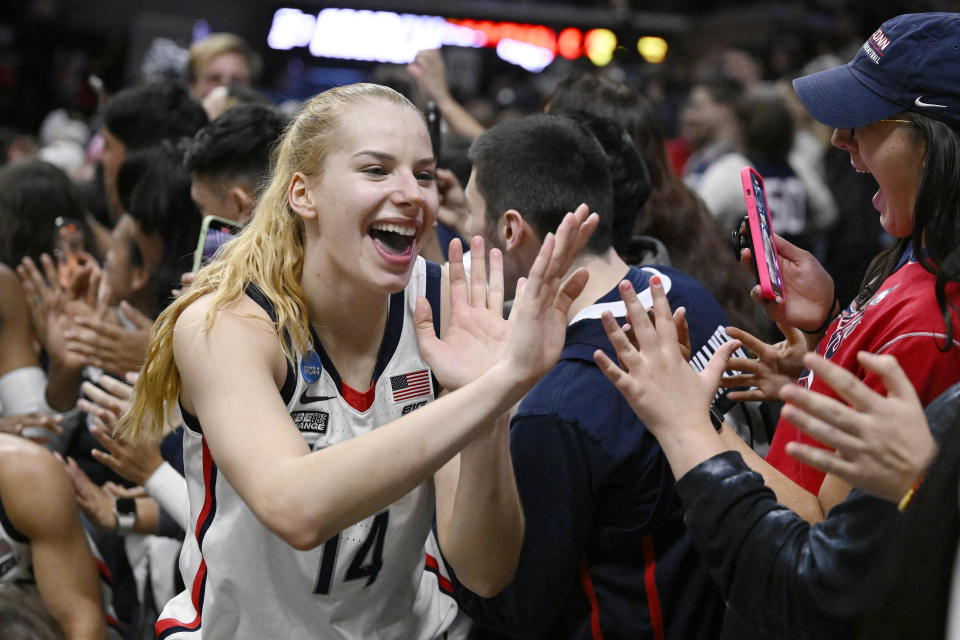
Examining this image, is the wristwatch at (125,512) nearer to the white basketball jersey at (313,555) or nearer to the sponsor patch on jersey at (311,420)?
the white basketball jersey at (313,555)

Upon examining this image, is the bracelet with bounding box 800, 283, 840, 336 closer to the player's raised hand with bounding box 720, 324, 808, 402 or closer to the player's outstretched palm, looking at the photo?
the player's raised hand with bounding box 720, 324, 808, 402

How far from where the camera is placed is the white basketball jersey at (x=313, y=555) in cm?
206

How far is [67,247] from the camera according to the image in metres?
3.46

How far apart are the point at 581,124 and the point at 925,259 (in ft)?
3.84

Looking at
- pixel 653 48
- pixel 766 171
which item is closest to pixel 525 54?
pixel 653 48

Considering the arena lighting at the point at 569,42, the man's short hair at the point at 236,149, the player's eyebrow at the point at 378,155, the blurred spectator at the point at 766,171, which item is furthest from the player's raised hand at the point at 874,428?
the arena lighting at the point at 569,42

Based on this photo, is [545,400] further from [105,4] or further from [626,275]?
[105,4]

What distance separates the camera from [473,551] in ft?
6.81

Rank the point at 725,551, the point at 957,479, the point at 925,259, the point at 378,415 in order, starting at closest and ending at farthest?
1. the point at 957,479
2. the point at 725,551
3. the point at 925,259
4. the point at 378,415

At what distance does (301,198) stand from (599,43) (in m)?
11.7

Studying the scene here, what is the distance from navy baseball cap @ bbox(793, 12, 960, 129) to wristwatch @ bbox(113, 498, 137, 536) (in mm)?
2134

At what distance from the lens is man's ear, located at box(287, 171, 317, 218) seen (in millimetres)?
2166

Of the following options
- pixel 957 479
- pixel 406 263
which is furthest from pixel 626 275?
pixel 957 479

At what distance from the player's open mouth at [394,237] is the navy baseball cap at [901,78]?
0.84 meters
